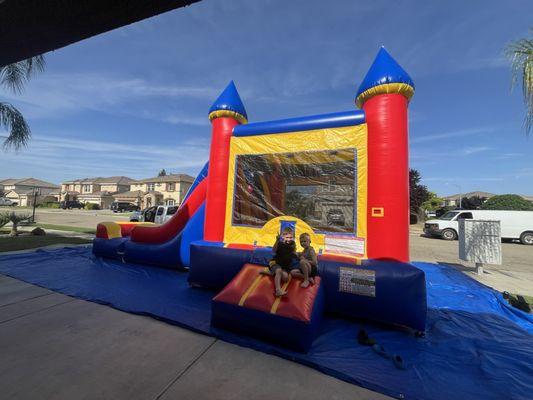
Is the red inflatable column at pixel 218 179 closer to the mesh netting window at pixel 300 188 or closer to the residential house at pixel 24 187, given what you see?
the mesh netting window at pixel 300 188

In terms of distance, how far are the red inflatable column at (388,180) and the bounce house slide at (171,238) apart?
4220 millimetres

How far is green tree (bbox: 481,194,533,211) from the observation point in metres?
19.8

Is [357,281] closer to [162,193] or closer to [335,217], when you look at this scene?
[335,217]

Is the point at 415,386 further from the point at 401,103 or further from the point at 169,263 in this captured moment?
the point at 169,263

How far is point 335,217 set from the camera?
4.69 metres

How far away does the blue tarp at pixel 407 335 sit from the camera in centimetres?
252

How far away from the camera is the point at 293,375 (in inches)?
101

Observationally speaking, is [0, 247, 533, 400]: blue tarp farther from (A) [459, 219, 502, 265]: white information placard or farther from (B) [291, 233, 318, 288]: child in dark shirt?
(A) [459, 219, 502, 265]: white information placard

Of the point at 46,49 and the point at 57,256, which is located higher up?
the point at 46,49

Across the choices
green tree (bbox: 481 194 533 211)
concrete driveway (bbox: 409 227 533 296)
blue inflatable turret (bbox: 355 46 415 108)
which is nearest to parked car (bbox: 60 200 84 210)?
concrete driveway (bbox: 409 227 533 296)

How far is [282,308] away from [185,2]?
325 cm

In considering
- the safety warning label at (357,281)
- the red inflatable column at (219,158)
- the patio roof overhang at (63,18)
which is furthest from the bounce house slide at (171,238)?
the patio roof overhang at (63,18)

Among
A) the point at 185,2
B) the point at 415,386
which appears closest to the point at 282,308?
the point at 415,386

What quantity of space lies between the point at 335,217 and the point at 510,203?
24267mm
